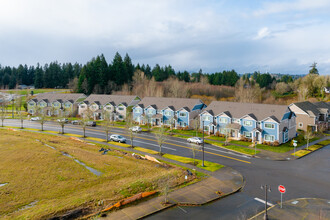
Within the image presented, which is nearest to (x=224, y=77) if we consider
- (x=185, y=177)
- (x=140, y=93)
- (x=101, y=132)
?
(x=140, y=93)

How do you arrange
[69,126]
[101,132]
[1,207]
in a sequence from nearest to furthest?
1. [1,207]
2. [101,132]
3. [69,126]

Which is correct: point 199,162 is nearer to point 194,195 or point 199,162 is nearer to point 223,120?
point 194,195

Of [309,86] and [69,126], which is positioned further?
[309,86]

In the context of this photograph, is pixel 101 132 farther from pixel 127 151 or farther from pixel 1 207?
pixel 1 207

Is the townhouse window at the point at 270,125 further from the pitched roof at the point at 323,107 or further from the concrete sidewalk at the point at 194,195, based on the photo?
the pitched roof at the point at 323,107

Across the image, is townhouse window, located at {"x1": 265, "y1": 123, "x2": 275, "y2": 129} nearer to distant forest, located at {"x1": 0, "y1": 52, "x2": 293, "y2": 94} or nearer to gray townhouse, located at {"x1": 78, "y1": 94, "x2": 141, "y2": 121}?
gray townhouse, located at {"x1": 78, "y1": 94, "x2": 141, "y2": 121}

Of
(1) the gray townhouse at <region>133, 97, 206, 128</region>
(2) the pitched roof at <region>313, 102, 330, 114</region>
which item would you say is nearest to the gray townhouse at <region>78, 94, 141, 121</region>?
(1) the gray townhouse at <region>133, 97, 206, 128</region>

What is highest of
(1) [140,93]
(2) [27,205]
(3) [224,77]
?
(3) [224,77]
